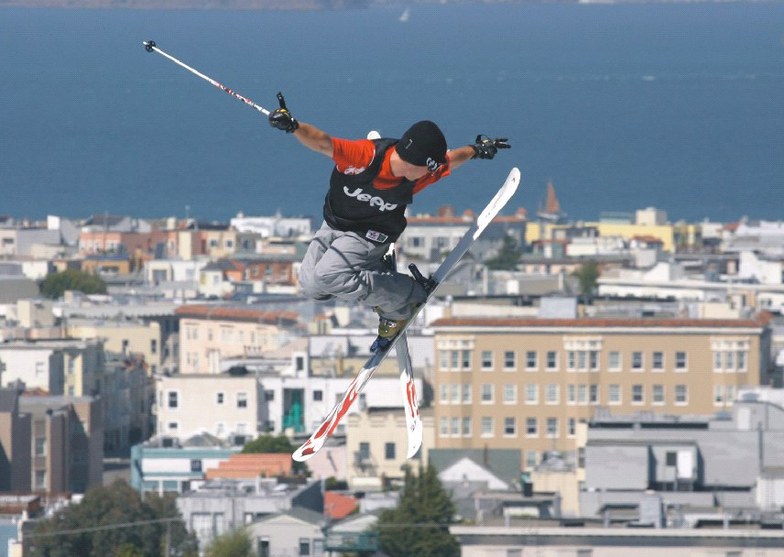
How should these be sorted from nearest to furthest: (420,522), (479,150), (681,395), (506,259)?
1. (479,150)
2. (420,522)
3. (681,395)
4. (506,259)

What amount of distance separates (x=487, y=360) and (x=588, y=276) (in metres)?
20.3

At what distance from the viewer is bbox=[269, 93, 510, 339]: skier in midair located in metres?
10.1

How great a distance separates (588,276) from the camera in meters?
74.4

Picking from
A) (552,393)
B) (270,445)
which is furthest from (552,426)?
(270,445)

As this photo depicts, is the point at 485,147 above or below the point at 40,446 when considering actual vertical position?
above

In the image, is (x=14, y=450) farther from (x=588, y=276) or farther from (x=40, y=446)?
(x=588, y=276)

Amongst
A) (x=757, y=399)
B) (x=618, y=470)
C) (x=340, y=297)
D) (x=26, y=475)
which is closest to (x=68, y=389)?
Answer: (x=26, y=475)

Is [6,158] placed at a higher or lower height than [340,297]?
higher

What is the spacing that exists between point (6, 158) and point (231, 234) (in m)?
A: 42.3

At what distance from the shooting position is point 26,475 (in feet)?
163

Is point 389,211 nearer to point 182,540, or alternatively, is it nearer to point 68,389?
point 182,540

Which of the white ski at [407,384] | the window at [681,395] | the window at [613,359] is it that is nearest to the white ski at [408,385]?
the white ski at [407,384]

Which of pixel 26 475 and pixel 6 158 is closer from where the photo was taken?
pixel 26 475

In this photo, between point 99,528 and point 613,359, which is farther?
point 613,359
